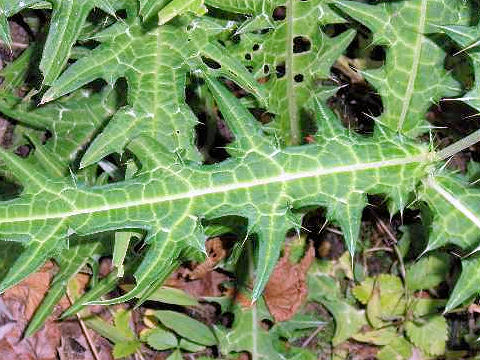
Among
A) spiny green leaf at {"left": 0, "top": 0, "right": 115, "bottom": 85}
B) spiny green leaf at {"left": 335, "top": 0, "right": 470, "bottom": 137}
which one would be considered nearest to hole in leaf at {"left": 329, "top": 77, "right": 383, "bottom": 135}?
spiny green leaf at {"left": 335, "top": 0, "right": 470, "bottom": 137}

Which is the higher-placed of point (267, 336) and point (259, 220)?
point (259, 220)

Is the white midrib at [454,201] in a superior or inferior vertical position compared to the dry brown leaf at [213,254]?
superior

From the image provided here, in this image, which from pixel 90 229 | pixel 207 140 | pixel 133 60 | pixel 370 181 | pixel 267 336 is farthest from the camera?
pixel 267 336

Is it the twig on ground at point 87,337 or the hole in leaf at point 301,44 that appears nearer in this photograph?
the hole in leaf at point 301,44

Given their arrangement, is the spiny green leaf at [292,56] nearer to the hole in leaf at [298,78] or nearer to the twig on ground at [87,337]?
the hole in leaf at [298,78]

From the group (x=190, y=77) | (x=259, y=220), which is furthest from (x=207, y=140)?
(x=259, y=220)

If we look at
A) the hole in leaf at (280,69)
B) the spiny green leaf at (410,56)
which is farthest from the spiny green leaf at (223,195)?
the hole in leaf at (280,69)

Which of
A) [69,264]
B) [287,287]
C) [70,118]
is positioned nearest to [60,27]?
[70,118]

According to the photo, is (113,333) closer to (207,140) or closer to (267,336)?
(267,336)
